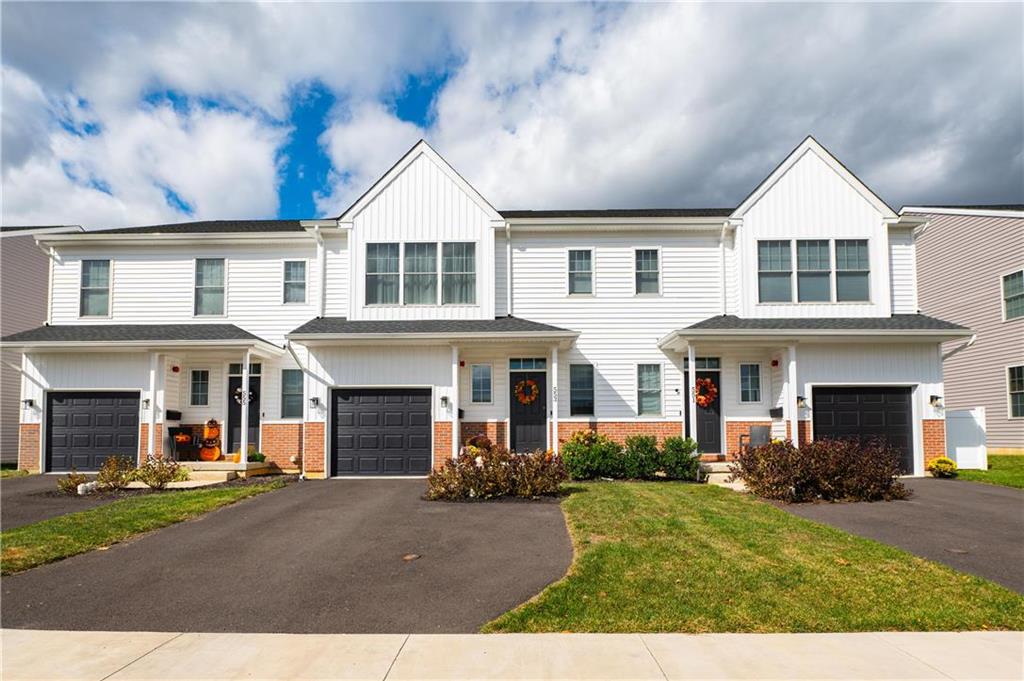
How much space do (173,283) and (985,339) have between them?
26446 millimetres

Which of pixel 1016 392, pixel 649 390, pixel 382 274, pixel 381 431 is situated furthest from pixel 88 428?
pixel 1016 392

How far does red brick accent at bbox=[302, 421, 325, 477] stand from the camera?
58.8 ft

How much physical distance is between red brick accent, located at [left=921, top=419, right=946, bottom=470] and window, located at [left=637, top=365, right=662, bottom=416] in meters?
6.67

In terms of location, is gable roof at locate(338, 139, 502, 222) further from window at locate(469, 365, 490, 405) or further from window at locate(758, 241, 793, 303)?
window at locate(758, 241, 793, 303)

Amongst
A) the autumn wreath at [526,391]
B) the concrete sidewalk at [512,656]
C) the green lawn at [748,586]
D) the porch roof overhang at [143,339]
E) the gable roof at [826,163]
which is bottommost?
the concrete sidewalk at [512,656]

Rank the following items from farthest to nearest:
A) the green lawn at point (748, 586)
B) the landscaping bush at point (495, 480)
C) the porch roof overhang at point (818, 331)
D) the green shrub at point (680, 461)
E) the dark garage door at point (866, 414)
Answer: the dark garage door at point (866, 414)
the porch roof overhang at point (818, 331)
the green shrub at point (680, 461)
the landscaping bush at point (495, 480)
the green lawn at point (748, 586)

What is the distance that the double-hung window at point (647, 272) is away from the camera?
19.6m

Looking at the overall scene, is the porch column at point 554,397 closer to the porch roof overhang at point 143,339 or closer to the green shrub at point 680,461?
the green shrub at point 680,461

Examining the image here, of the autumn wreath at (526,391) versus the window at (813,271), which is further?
the window at (813,271)

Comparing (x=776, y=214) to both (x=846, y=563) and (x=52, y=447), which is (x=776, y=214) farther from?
(x=52, y=447)

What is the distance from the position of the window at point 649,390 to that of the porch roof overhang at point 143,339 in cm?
970

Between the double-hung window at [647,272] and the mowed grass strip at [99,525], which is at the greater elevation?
the double-hung window at [647,272]

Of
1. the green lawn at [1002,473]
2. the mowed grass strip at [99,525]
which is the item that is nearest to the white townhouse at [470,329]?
the green lawn at [1002,473]

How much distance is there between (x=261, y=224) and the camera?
70.6 feet
